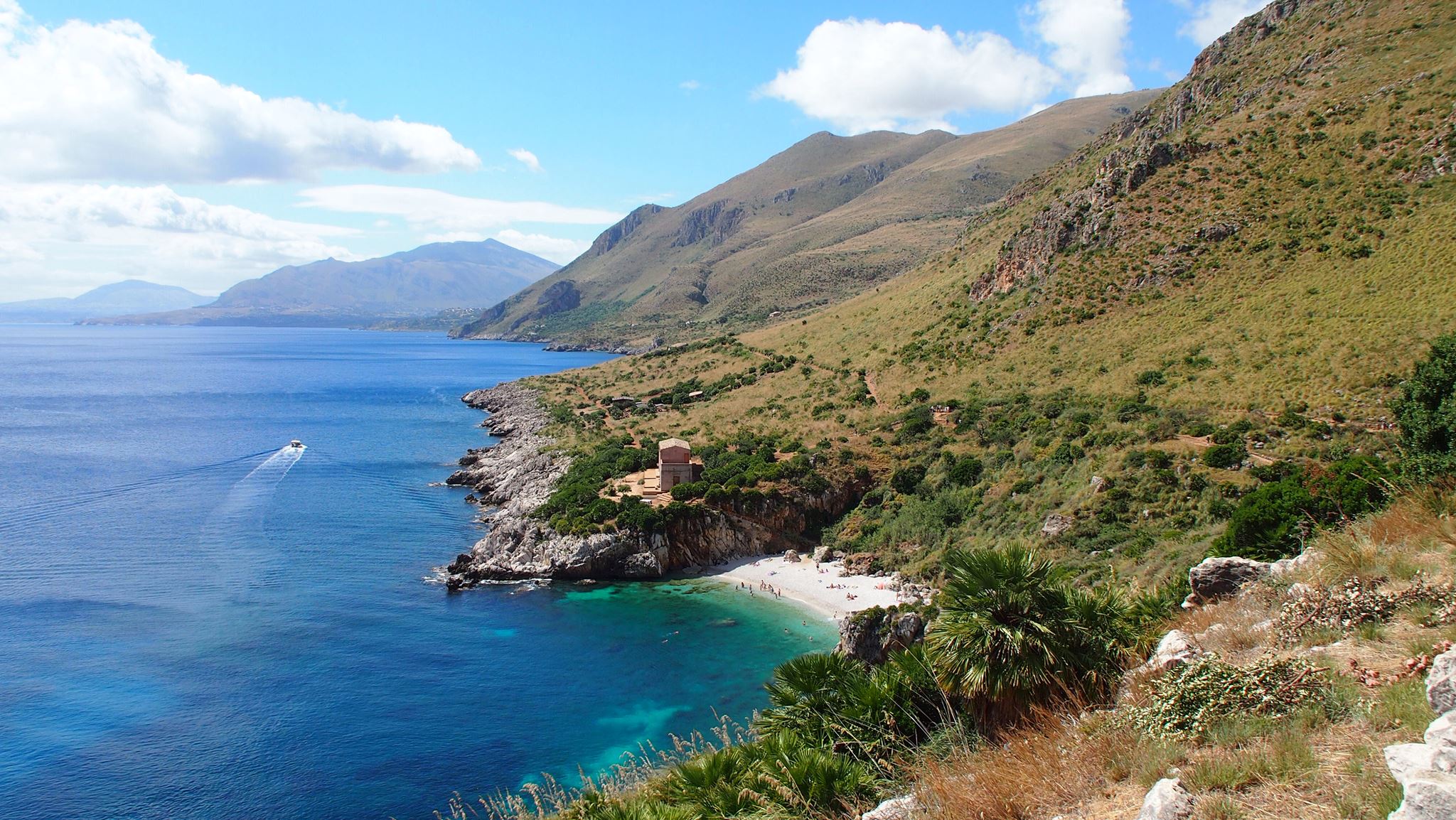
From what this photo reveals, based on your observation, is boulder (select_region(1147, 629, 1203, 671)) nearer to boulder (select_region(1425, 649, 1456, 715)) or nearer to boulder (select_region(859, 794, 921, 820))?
boulder (select_region(1425, 649, 1456, 715))

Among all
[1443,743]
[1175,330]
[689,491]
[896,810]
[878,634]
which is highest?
[1175,330]

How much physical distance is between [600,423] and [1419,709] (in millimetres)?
65171

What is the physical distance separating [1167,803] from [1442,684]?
8.09 ft

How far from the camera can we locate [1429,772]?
5125 mm

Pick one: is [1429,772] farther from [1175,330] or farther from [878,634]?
[1175,330]

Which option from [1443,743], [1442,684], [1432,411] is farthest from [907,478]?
[1443,743]

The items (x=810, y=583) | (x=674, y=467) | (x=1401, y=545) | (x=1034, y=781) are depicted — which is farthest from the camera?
(x=674, y=467)

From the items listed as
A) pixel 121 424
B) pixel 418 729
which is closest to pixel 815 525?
pixel 418 729

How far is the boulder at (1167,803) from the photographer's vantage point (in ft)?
20.4

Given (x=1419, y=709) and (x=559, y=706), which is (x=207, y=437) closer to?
(x=559, y=706)

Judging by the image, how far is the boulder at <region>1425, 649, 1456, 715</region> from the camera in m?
6.30

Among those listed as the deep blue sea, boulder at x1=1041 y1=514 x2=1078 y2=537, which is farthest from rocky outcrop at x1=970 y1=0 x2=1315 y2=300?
the deep blue sea

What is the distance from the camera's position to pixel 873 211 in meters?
198

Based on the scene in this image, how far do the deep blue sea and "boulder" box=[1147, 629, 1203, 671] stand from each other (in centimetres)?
2048
